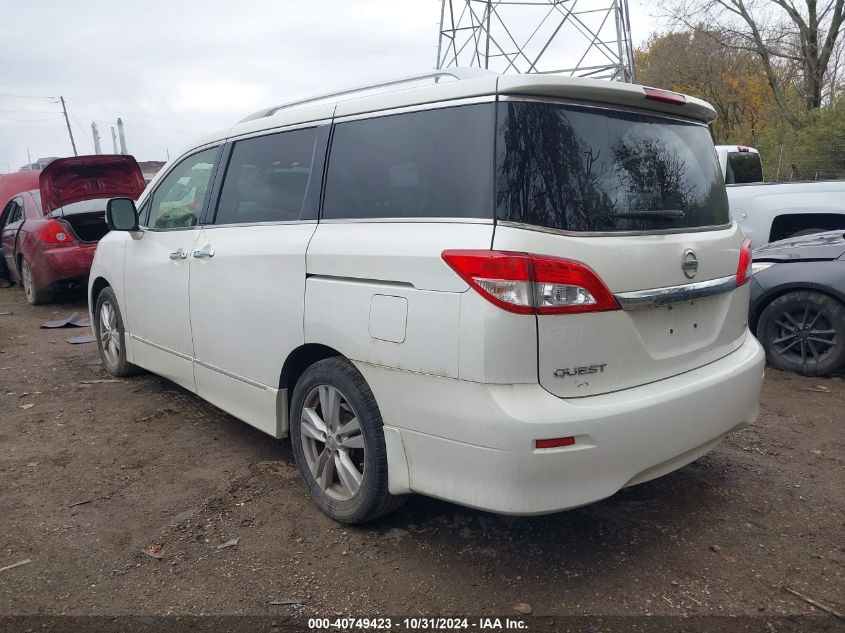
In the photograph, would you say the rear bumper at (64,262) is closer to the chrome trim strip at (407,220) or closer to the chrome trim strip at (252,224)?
the chrome trim strip at (252,224)

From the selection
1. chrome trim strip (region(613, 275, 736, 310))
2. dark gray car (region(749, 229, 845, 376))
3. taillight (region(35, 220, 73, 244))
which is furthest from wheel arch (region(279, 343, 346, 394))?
taillight (region(35, 220, 73, 244))

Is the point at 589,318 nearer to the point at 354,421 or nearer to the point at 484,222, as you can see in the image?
the point at 484,222

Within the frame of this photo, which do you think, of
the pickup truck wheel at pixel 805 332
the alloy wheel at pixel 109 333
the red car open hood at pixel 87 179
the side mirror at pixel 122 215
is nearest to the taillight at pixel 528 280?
the side mirror at pixel 122 215

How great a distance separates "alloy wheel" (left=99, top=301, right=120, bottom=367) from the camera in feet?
17.6

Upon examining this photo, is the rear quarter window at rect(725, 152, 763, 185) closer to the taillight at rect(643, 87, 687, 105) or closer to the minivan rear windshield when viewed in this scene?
the taillight at rect(643, 87, 687, 105)

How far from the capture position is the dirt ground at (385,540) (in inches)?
103

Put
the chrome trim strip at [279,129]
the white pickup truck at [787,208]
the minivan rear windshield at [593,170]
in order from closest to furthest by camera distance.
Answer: the minivan rear windshield at [593,170]
the chrome trim strip at [279,129]
the white pickup truck at [787,208]

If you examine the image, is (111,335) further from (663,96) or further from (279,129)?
(663,96)

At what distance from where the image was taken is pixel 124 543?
3.04 meters

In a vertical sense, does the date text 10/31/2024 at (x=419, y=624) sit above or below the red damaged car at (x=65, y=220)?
below

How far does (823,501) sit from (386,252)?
97.2 inches

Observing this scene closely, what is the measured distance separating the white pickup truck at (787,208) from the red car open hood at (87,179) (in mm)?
7634

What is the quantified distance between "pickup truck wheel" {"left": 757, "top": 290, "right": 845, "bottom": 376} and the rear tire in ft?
27.0

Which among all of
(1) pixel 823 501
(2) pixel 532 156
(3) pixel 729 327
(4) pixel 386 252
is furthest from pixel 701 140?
(1) pixel 823 501
